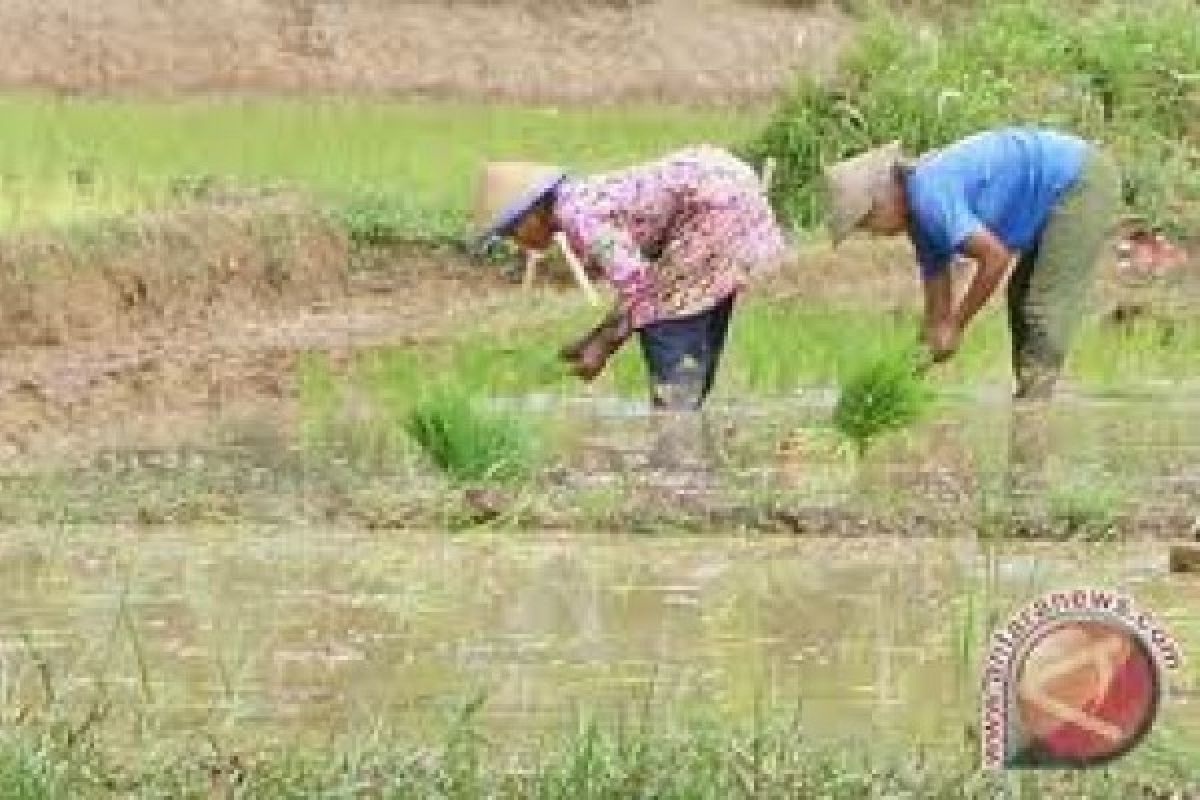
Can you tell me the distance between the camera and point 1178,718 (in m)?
4.55

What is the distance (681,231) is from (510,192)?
513 millimetres

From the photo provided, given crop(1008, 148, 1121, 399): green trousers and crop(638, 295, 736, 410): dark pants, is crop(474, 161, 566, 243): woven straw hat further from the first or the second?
crop(1008, 148, 1121, 399): green trousers

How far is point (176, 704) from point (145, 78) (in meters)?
14.5

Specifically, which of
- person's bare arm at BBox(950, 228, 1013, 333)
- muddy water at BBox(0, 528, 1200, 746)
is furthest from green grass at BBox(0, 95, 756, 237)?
muddy water at BBox(0, 528, 1200, 746)

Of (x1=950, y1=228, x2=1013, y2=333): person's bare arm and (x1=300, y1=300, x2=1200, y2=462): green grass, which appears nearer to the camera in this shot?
(x1=950, y1=228, x2=1013, y2=333): person's bare arm

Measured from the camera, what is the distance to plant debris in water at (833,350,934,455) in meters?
7.33

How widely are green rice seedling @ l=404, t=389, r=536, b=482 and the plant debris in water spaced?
0.83 metres

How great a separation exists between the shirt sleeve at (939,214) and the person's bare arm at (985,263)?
0.03 metres

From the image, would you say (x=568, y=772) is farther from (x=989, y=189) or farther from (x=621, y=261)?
(x=989, y=189)

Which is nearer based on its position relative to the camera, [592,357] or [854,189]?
[854,189]

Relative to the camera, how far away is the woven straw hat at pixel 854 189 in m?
7.70

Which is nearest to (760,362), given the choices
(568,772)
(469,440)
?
(469,440)

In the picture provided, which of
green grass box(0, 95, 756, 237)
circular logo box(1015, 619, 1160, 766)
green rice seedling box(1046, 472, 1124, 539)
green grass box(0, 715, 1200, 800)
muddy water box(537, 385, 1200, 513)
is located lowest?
green grass box(0, 95, 756, 237)

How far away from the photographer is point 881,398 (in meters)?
7.35
